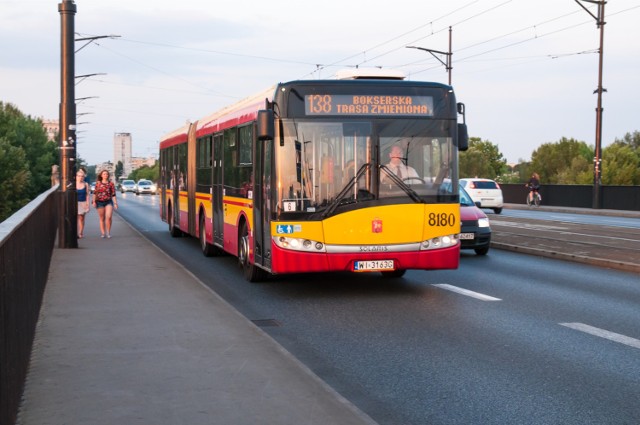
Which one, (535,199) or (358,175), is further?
(535,199)

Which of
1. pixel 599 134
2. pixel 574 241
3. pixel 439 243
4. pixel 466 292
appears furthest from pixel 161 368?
pixel 599 134

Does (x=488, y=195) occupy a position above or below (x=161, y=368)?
above

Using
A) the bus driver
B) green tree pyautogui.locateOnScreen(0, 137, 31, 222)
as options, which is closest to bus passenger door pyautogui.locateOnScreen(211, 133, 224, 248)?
the bus driver

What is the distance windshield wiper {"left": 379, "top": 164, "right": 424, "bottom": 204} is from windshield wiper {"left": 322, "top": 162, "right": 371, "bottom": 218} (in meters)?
0.22

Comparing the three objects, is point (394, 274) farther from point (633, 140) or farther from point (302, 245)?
point (633, 140)

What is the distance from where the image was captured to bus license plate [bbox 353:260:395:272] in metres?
11.1

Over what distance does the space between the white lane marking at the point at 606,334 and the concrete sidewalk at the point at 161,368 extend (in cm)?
327

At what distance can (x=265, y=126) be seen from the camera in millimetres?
10727

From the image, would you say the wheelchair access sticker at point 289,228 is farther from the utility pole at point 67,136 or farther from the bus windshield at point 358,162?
the utility pole at point 67,136

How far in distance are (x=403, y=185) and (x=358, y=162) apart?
2.12 feet

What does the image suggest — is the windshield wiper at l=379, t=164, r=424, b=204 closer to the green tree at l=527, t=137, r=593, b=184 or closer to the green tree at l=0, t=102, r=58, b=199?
the green tree at l=0, t=102, r=58, b=199

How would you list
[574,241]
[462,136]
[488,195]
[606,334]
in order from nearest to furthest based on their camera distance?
[606,334]
[462,136]
[574,241]
[488,195]

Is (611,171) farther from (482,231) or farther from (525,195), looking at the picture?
(482,231)

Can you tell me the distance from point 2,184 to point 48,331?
3081 inches
